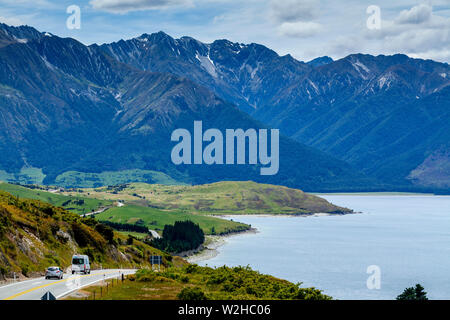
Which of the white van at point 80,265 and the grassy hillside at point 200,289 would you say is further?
the white van at point 80,265

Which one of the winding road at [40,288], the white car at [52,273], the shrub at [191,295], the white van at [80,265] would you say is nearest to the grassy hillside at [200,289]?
the shrub at [191,295]

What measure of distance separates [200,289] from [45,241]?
4341 cm

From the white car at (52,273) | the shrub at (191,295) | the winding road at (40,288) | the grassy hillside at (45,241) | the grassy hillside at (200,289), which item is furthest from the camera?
the grassy hillside at (45,241)

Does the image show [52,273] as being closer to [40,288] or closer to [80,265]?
[80,265]

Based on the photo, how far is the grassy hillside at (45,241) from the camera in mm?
75312

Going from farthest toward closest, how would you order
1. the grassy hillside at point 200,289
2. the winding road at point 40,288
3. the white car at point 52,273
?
the white car at point 52,273
the grassy hillside at point 200,289
the winding road at point 40,288

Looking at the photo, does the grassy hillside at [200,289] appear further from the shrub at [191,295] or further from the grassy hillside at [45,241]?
the grassy hillside at [45,241]

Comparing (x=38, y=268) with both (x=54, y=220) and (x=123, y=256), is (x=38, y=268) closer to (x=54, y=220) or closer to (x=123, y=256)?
(x=54, y=220)

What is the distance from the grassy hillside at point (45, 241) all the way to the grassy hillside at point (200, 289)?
47.3 feet

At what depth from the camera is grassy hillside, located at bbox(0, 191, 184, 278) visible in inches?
2965

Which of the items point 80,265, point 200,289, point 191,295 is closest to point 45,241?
point 80,265

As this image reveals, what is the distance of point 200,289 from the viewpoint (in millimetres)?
55625
